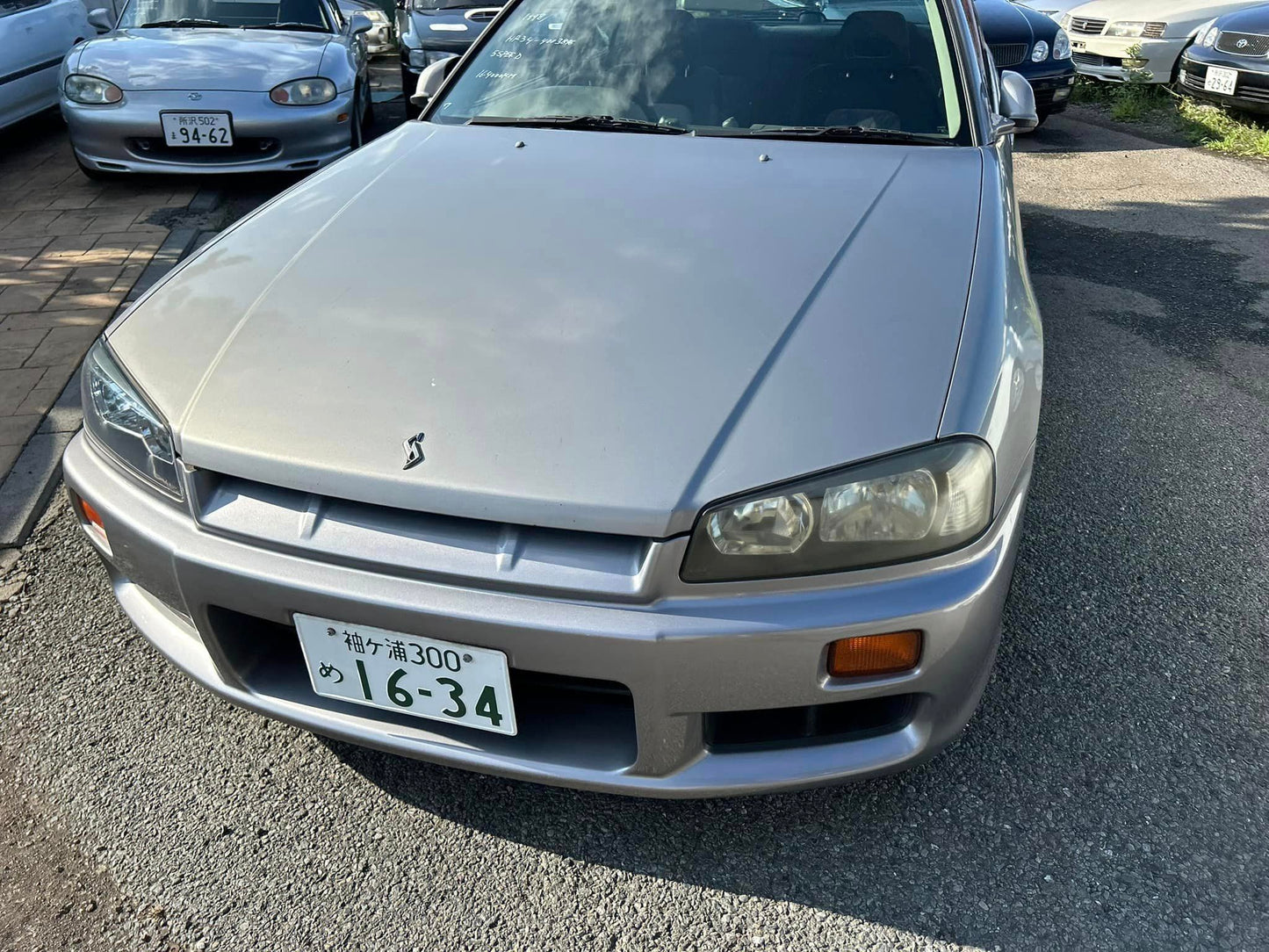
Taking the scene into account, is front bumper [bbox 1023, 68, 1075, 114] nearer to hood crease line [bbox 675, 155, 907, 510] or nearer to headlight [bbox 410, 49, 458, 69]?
headlight [bbox 410, 49, 458, 69]

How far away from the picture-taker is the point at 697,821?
1.82m

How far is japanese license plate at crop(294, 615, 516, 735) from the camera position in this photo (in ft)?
4.90

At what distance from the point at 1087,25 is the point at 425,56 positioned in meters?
5.64

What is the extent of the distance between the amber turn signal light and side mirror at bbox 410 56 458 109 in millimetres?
2259

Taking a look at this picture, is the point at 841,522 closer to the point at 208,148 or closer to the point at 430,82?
the point at 430,82

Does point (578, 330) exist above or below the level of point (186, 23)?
above

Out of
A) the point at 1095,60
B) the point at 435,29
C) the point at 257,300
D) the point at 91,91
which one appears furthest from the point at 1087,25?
the point at 257,300

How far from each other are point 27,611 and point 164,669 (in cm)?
47

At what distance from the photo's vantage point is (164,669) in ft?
7.12

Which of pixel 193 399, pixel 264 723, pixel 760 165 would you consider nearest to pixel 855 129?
pixel 760 165

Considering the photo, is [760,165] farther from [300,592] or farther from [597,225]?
[300,592]

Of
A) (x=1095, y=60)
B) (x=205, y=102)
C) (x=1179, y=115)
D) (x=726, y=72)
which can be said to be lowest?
(x=1179, y=115)

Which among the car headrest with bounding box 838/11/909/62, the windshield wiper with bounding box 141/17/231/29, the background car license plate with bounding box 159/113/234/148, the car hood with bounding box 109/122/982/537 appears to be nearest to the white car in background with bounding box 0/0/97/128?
the windshield wiper with bounding box 141/17/231/29

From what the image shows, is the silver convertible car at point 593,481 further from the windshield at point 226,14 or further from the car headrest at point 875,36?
the windshield at point 226,14
